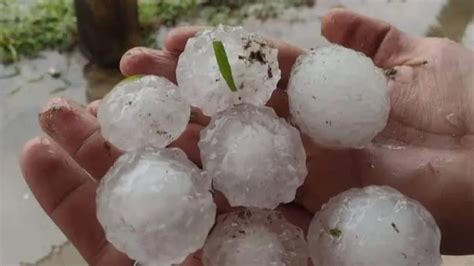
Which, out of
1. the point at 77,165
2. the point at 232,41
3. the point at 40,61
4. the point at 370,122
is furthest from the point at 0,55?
the point at 370,122

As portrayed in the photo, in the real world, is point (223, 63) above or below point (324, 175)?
above

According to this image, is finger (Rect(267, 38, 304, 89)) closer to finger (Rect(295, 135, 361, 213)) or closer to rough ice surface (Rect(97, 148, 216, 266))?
finger (Rect(295, 135, 361, 213))

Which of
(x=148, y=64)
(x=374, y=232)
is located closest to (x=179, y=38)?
(x=148, y=64)

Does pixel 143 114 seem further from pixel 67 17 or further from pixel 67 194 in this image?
pixel 67 17

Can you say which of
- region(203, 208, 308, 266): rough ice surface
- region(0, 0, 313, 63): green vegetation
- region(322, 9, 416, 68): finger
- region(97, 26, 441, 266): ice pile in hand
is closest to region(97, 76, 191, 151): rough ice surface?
region(97, 26, 441, 266): ice pile in hand

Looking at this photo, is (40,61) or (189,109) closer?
(189,109)

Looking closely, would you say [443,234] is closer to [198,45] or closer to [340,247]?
[340,247]
